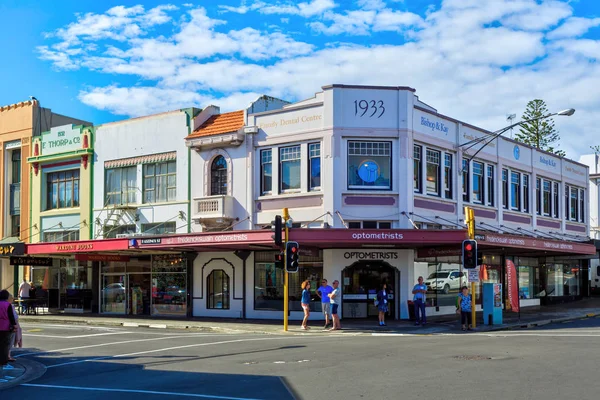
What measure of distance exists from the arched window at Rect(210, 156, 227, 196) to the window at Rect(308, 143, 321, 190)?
429 cm

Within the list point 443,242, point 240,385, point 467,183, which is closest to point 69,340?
point 240,385

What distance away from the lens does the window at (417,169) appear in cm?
2825

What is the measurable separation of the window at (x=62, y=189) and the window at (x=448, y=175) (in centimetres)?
1820

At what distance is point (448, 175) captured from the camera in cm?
3039

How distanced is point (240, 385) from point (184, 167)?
20382mm

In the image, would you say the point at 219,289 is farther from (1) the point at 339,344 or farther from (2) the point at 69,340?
(1) the point at 339,344

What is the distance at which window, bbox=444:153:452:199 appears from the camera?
30.2 m

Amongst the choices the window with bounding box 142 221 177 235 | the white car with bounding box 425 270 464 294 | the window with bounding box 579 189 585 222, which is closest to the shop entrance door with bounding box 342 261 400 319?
the white car with bounding box 425 270 464 294

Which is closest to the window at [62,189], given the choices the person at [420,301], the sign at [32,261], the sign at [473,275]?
the sign at [32,261]

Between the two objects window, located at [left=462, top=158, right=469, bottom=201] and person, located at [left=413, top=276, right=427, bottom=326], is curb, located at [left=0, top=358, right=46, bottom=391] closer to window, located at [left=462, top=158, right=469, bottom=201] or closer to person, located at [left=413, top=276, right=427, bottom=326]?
person, located at [left=413, top=276, right=427, bottom=326]

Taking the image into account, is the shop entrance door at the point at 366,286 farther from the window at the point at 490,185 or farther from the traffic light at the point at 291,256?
the window at the point at 490,185

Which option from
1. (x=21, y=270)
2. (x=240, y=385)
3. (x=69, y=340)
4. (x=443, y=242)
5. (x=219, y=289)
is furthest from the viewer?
(x=21, y=270)

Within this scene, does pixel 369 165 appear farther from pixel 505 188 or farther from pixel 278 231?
pixel 505 188

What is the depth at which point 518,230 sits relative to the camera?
3509cm
